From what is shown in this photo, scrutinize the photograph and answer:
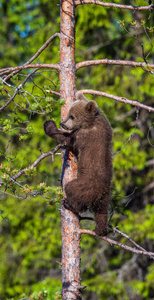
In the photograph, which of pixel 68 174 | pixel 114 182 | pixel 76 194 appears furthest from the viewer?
pixel 114 182

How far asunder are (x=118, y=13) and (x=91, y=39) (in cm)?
147

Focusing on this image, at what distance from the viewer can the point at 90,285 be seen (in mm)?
8539

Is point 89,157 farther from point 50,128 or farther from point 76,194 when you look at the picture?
point 50,128

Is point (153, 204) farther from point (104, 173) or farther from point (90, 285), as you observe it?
point (104, 173)

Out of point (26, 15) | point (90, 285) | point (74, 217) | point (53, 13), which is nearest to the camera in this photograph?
point (74, 217)

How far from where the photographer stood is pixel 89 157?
4457 millimetres

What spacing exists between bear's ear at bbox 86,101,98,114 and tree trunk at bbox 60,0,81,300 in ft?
0.77

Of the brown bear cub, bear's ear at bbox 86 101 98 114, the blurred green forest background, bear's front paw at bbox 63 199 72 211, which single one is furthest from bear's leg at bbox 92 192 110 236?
the blurred green forest background

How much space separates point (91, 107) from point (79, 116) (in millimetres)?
184

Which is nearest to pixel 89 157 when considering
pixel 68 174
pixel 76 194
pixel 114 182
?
pixel 68 174

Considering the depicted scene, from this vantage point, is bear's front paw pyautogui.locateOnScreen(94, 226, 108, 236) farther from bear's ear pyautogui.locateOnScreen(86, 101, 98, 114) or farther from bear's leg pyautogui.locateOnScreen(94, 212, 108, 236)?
bear's ear pyautogui.locateOnScreen(86, 101, 98, 114)

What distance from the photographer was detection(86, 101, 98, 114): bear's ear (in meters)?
4.51

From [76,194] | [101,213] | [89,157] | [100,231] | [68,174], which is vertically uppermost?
[89,157]

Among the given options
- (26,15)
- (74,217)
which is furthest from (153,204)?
(26,15)
